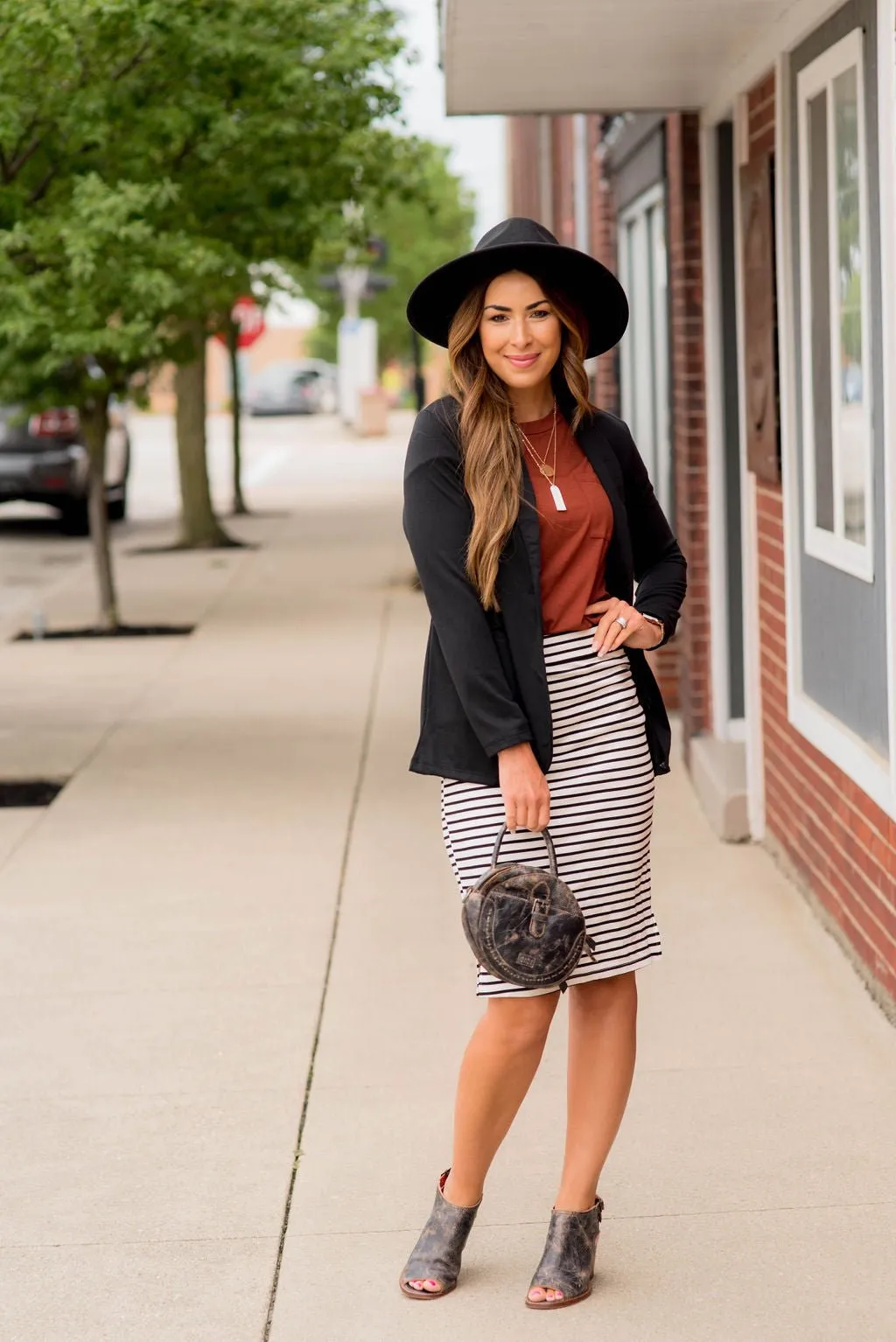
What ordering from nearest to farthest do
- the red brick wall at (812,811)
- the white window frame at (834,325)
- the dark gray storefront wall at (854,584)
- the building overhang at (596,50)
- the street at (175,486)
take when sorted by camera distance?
1. the dark gray storefront wall at (854,584)
2. the white window frame at (834,325)
3. the red brick wall at (812,811)
4. the building overhang at (596,50)
5. the street at (175,486)

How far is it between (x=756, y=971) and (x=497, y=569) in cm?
254

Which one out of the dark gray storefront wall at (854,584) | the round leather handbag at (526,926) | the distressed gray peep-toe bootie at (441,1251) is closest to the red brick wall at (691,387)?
the dark gray storefront wall at (854,584)

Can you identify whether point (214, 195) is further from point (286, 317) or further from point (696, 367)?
point (286, 317)

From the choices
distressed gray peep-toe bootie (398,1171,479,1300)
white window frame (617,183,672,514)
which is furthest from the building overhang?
distressed gray peep-toe bootie (398,1171,479,1300)

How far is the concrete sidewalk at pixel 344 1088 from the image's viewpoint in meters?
3.73

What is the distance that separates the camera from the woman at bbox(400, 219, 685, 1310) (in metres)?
3.47

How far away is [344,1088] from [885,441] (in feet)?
6.62

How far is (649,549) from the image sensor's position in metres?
3.81

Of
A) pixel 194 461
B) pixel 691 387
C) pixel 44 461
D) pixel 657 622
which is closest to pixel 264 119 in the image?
pixel 691 387

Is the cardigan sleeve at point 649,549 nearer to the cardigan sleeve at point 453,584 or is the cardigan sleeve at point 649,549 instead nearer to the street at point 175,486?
the cardigan sleeve at point 453,584

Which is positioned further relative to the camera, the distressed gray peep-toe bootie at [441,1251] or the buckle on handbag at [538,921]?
the distressed gray peep-toe bootie at [441,1251]

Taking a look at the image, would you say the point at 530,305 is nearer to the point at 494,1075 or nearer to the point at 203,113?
the point at 494,1075

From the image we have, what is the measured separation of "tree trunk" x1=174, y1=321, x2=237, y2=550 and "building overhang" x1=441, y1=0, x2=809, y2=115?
34.1 feet

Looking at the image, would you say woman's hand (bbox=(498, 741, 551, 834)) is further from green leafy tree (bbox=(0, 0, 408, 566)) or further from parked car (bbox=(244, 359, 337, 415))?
parked car (bbox=(244, 359, 337, 415))
